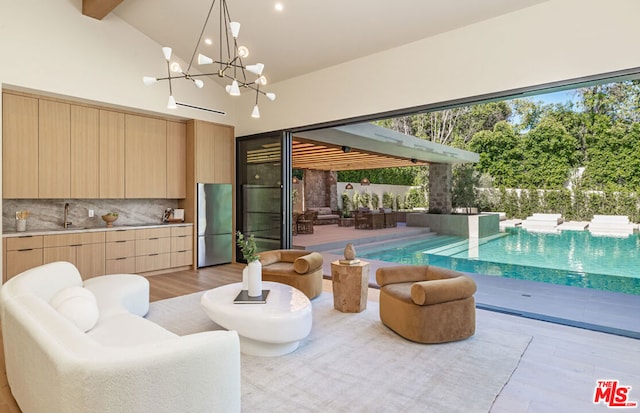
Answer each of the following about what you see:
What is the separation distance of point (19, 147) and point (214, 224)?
3.22 m

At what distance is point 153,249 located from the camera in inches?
246

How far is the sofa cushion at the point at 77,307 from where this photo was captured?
8.30ft

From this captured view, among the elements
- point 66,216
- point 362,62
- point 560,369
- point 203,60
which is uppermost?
point 362,62

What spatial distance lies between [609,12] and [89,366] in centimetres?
503

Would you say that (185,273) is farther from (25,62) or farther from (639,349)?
(639,349)

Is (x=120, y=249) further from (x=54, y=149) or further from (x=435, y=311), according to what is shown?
(x=435, y=311)

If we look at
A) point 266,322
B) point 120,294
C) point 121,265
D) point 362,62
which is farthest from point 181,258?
point 362,62

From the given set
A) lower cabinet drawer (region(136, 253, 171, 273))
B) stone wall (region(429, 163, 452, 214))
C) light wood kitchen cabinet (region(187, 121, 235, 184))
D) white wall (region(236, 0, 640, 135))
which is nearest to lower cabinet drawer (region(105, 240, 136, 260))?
lower cabinet drawer (region(136, 253, 171, 273))

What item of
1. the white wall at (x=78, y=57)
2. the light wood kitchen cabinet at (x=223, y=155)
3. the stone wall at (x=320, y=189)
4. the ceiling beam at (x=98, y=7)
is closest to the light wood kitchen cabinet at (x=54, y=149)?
the white wall at (x=78, y=57)

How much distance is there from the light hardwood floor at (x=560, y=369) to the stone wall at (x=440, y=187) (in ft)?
32.9

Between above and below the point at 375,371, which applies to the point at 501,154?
above

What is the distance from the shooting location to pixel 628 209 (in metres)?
12.4

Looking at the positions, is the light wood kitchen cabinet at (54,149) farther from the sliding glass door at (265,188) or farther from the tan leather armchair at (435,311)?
the tan leather armchair at (435,311)

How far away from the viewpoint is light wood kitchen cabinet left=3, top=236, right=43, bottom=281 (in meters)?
4.70
